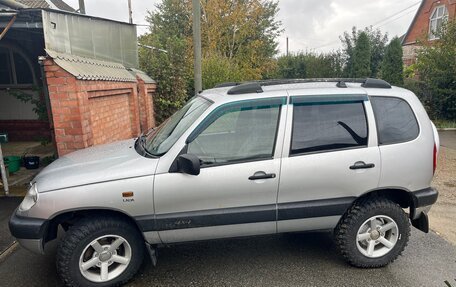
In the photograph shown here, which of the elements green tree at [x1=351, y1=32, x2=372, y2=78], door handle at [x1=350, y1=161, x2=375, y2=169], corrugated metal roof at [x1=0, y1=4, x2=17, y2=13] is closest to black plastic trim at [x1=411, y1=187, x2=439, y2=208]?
door handle at [x1=350, y1=161, x2=375, y2=169]

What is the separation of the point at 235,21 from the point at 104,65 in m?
14.7

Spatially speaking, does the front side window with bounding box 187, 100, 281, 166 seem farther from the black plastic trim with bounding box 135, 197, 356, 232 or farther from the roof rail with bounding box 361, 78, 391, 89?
the roof rail with bounding box 361, 78, 391, 89

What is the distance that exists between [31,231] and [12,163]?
4.30 metres

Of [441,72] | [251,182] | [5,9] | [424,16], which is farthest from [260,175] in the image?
[424,16]

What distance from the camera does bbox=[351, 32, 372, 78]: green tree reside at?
17.7m

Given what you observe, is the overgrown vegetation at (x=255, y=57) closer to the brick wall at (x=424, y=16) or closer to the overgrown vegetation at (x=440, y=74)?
the overgrown vegetation at (x=440, y=74)

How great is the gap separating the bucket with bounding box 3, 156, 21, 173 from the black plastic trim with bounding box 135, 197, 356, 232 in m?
4.72

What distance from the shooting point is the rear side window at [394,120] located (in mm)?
2977

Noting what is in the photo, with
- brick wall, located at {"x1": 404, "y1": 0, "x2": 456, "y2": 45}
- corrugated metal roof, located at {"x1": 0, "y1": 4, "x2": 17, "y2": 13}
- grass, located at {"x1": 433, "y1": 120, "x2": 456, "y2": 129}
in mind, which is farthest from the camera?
brick wall, located at {"x1": 404, "y1": 0, "x2": 456, "y2": 45}

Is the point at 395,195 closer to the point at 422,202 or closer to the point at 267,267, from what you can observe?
the point at 422,202

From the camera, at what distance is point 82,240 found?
2.63 metres

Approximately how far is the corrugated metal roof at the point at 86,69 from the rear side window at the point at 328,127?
3.48 meters

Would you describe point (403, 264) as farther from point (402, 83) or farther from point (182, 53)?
point (402, 83)

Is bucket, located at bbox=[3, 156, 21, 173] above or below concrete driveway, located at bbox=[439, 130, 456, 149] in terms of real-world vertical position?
above
